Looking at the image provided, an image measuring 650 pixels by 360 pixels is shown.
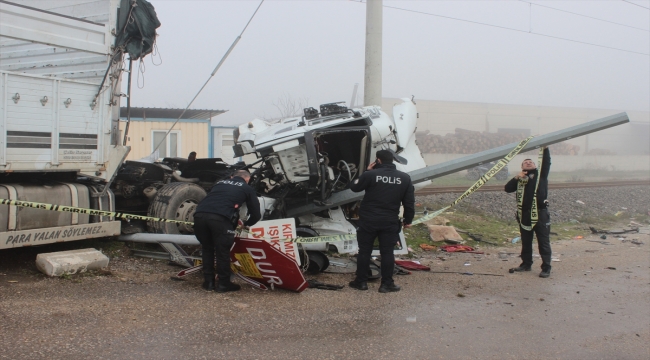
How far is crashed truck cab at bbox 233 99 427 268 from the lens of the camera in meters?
7.25

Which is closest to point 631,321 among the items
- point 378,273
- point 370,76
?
point 378,273

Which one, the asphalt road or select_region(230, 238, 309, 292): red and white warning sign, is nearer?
the asphalt road

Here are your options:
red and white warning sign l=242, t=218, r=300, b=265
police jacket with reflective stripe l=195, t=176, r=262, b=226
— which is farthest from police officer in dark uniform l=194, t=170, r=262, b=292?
red and white warning sign l=242, t=218, r=300, b=265

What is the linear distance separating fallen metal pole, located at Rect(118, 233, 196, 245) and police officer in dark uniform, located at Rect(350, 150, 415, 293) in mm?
1981

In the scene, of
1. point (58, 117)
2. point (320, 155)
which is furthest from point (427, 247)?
point (58, 117)

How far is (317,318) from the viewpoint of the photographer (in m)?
5.24

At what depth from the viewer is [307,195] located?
7.55m

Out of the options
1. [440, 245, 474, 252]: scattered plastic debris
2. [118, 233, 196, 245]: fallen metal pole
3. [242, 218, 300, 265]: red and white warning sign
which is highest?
[242, 218, 300, 265]: red and white warning sign

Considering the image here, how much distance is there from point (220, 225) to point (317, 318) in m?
1.42

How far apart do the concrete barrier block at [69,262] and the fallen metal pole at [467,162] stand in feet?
8.11

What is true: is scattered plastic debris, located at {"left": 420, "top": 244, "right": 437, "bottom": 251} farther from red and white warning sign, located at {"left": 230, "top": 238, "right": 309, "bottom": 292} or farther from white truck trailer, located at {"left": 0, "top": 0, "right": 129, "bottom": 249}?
white truck trailer, located at {"left": 0, "top": 0, "right": 129, "bottom": 249}

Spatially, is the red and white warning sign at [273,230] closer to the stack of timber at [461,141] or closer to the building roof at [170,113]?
the building roof at [170,113]

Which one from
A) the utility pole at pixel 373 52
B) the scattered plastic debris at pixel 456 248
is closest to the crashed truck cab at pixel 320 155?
the scattered plastic debris at pixel 456 248

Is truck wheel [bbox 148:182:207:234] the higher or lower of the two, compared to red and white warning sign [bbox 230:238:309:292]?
higher
